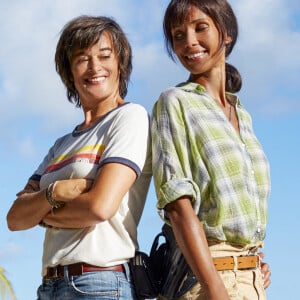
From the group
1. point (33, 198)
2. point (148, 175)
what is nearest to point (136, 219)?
point (148, 175)

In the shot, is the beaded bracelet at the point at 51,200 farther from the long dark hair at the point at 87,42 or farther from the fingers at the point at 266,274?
the fingers at the point at 266,274

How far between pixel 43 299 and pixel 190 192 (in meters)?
0.93

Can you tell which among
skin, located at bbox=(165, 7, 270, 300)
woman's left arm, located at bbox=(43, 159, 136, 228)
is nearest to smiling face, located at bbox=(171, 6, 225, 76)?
skin, located at bbox=(165, 7, 270, 300)

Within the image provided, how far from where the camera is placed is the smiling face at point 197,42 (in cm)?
459

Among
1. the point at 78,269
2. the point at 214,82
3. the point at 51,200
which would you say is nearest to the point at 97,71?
the point at 214,82

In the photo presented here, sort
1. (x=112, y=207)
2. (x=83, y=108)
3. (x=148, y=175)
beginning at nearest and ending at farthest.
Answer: (x=112, y=207), (x=148, y=175), (x=83, y=108)

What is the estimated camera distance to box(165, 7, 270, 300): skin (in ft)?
13.6

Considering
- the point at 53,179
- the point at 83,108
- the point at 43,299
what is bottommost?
the point at 43,299

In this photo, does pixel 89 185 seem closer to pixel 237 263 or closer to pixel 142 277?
pixel 142 277

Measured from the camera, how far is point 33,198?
14.9 feet

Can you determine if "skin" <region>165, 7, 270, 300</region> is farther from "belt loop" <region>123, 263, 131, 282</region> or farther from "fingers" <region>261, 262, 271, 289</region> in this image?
"belt loop" <region>123, 263, 131, 282</region>

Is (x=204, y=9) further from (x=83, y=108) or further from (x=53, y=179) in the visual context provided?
(x=53, y=179)

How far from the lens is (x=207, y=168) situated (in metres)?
4.37

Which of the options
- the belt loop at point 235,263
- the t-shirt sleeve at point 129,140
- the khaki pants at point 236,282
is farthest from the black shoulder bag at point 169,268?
the t-shirt sleeve at point 129,140
